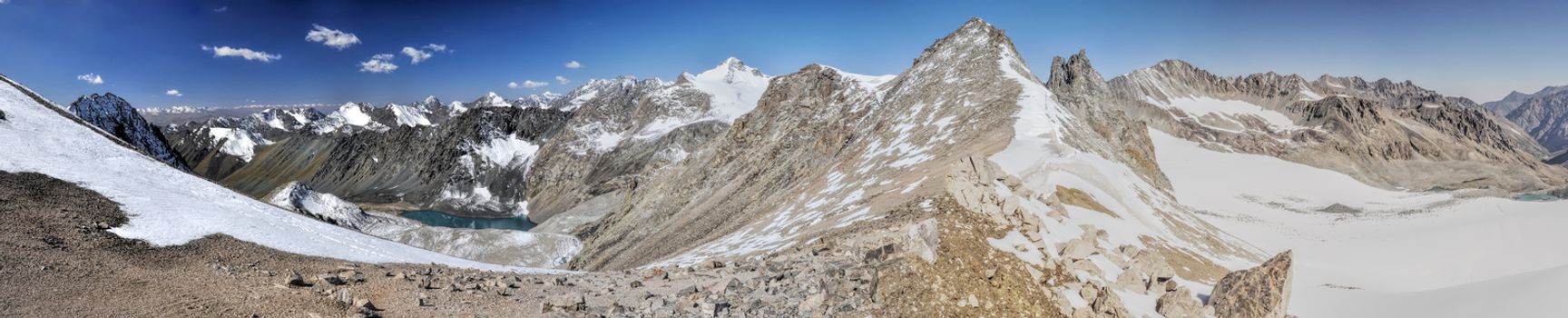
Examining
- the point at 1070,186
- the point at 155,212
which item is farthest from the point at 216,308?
the point at 1070,186

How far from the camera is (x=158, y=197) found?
22422 mm

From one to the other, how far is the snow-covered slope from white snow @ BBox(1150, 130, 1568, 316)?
33.5 m

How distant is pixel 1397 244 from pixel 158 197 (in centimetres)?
8406

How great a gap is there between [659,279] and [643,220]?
6404 centimetres

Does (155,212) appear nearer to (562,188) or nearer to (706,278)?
(706,278)

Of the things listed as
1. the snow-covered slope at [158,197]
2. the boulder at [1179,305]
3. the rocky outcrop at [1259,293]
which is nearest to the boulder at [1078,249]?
the boulder at [1179,305]

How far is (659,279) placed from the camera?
55.1ft

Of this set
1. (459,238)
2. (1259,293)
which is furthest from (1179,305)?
(459,238)

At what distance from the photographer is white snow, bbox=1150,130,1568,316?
2111cm

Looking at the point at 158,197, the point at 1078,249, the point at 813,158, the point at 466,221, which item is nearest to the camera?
the point at 1078,249

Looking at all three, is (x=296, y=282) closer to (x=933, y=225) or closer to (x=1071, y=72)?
(x=933, y=225)

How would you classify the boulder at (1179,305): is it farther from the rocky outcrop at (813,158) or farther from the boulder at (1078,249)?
the rocky outcrop at (813,158)

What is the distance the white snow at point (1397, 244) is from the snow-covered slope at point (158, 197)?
33482 mm

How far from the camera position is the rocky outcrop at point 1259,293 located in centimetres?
1444
